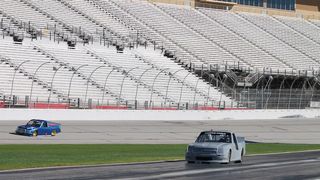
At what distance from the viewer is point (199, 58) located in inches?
3179

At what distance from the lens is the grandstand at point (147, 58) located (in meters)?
61.8

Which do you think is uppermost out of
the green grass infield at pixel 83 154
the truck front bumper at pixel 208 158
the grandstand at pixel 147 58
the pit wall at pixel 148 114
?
the grandstand at pixel 147 58

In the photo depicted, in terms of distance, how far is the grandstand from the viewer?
61.8 meters

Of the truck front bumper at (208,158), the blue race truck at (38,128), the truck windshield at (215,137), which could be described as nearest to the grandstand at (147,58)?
the blue race truck at (38,128)

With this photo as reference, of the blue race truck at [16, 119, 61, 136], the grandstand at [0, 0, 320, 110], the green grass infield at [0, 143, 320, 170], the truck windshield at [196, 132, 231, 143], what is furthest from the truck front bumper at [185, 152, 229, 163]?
the grandstand at [0, 0, 320, 110]

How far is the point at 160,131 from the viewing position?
54906 mm

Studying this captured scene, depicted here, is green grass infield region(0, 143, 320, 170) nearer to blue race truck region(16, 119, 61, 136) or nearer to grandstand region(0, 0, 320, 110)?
blue race truck region(16, 119, 61, 136)

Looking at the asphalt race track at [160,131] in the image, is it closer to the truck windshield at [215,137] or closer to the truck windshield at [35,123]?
the truck windshield at [35,123]

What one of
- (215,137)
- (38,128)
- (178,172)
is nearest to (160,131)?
(38,128)

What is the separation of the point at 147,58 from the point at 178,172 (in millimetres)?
50570

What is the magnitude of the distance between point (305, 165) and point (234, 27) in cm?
6533

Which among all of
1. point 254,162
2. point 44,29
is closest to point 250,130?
point 44,29

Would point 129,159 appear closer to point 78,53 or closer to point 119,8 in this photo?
point 78,53

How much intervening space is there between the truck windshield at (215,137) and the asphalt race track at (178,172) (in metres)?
1.22
